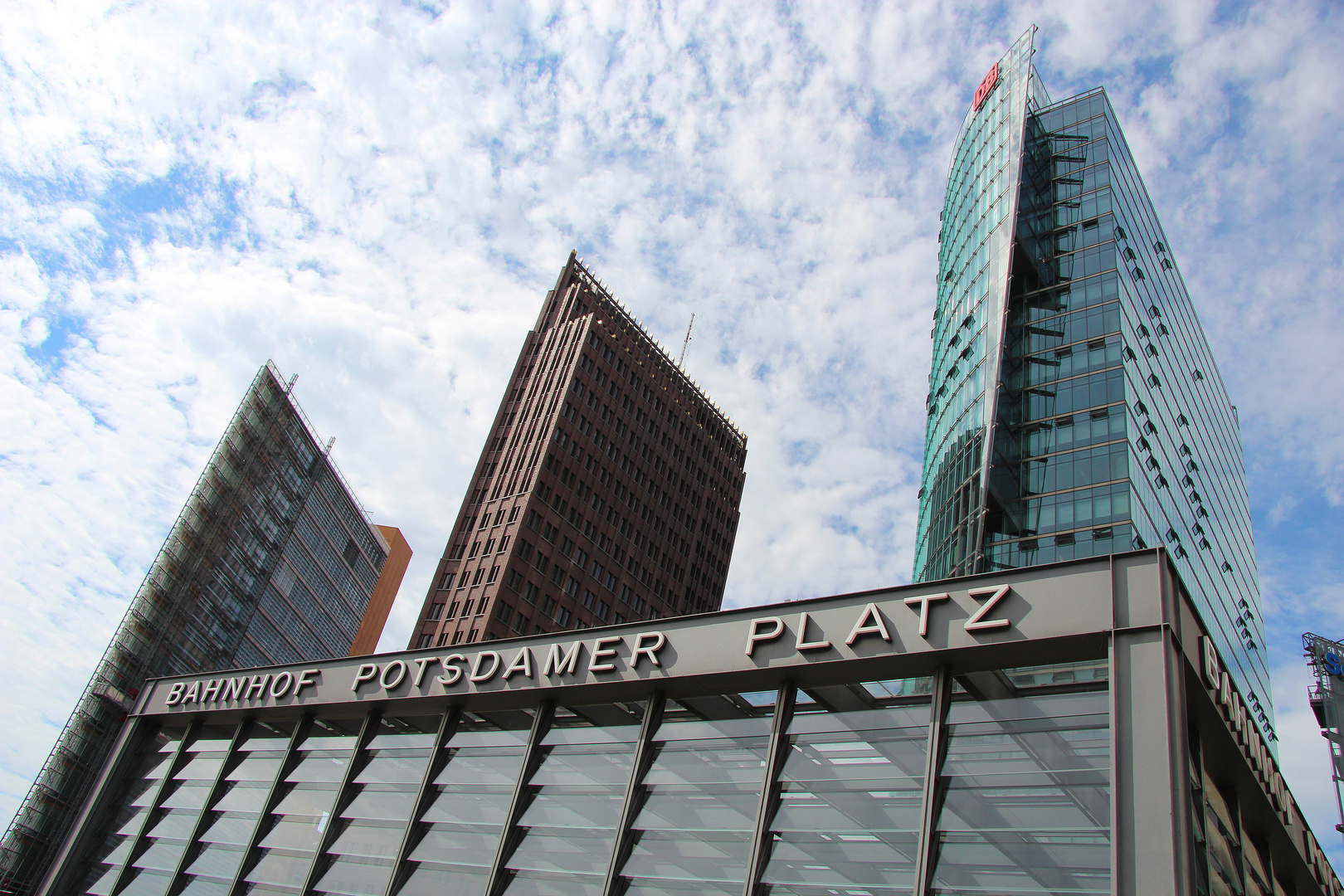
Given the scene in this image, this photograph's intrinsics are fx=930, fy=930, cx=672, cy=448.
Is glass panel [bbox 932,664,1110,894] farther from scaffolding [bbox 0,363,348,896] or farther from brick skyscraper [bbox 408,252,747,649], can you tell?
scaffolding [bbox 0,363,348,896]

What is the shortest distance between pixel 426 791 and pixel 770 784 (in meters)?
8.91

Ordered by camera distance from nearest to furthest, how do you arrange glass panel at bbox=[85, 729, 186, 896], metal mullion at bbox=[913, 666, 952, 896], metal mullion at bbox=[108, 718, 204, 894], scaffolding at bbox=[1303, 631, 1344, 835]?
Result: metal mullion at bbox=[913, 666, 952, 896] → metal mullion at bbox=[108, 718, 204, 894] → glass panel at bbox=[85, 729, 186, 896] → scaffolding at bbox=[1303, 631, 1344, 835]

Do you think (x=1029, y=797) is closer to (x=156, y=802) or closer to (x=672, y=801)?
(x=672, y=801)

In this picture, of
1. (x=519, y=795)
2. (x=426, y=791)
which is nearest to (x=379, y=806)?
(x=426, y=791)

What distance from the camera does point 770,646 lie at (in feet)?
57.4

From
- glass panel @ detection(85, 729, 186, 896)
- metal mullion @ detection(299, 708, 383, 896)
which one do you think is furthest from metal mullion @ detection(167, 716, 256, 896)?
metal mullion @ detection(299, 708, 383, 896)

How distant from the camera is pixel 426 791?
21016 millimetres

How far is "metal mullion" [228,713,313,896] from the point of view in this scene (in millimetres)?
22750

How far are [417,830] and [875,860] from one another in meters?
10.7

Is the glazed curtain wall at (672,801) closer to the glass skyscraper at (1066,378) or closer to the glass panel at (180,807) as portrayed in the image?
the glass panel at (180,807)

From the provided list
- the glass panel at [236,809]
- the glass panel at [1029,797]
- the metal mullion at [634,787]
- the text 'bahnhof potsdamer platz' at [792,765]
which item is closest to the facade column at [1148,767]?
the text 'bahnhof potsdamer platz' at [792,765]

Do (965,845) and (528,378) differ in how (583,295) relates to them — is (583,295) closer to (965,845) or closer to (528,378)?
(528,378)

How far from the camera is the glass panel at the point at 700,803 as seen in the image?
16.2 m

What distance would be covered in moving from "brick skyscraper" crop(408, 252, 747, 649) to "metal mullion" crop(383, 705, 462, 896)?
63652 mm
